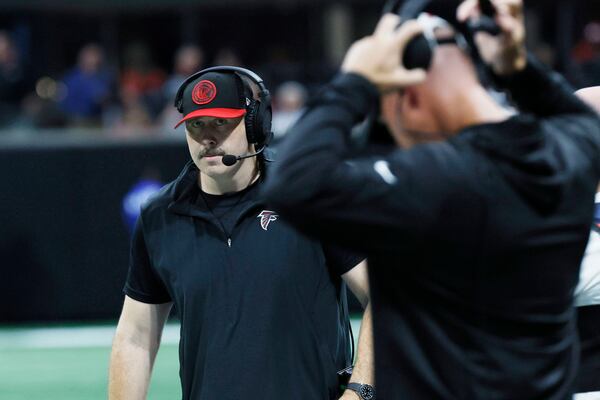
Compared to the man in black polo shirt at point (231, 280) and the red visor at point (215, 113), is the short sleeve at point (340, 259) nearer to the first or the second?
the man in black polo shirt at point (231, 280)

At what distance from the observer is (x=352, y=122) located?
2328 mm

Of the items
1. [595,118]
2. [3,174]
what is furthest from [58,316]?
[595,118]

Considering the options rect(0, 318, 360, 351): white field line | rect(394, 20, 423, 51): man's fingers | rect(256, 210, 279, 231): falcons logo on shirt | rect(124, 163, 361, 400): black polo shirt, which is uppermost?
rect(394, 20, 423, 51): man's fingers

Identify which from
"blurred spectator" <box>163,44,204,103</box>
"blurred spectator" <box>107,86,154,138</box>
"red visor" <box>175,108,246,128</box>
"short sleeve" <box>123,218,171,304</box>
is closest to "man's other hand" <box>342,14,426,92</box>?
"red visor" <box>175,108,246,128</box>

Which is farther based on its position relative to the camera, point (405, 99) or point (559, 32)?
point (559, 32)

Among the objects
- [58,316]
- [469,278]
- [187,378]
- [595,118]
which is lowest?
[58,316]

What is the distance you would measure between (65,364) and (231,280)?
5959 millimetres

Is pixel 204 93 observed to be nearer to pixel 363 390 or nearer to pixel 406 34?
pixel 363 390

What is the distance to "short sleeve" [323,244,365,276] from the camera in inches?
148

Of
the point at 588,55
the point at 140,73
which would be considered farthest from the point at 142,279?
the point at 140,73

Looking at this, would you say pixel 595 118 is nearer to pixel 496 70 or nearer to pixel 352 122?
pixel 496 70

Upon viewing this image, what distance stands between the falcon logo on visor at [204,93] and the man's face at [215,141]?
0.06 meters

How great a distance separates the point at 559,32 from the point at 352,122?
575 inches

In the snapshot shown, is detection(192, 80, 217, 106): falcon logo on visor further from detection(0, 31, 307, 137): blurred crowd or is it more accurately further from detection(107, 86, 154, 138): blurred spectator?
detection(0, 31, 307, 137): blurred crowd
